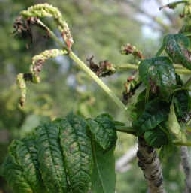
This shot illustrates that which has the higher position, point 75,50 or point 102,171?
point 102,171

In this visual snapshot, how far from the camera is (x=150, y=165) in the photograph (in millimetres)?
1381

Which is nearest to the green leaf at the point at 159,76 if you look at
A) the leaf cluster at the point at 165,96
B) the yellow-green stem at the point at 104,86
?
the leaf cluster at the point at 165,96

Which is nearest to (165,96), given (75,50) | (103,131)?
(103,131)

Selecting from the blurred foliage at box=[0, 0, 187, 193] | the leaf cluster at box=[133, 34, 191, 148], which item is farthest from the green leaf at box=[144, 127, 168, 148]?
the blurred foliage at box=[0, 0, 187, 193]

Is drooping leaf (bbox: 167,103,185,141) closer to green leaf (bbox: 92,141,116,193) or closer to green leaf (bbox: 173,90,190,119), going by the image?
green leaf (bbox: 173,90,190,119)

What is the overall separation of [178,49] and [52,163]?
1.20 feet

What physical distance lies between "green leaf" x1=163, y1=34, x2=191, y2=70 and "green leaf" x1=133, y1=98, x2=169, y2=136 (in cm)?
11

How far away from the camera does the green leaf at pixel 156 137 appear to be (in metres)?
1.31

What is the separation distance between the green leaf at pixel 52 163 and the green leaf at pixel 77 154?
0.02 metres

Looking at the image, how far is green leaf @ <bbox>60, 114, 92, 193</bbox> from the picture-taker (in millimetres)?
1279

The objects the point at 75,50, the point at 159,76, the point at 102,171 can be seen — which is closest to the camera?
the point at 159,76

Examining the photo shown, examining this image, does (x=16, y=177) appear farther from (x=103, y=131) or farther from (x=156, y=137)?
(x=156, y=137)

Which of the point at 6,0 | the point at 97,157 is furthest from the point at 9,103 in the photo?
the point at 97,157

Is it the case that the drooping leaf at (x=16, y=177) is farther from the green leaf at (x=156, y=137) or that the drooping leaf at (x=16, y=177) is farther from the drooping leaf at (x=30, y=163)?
the green leaf at (x=156, y=137)
